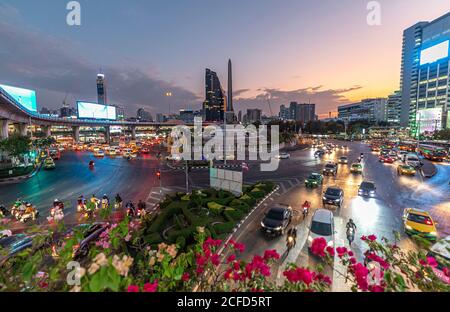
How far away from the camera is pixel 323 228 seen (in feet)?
39.7

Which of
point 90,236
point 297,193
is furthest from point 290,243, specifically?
point 297,193

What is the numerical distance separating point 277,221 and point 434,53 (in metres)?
171

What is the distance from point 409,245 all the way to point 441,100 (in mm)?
160758

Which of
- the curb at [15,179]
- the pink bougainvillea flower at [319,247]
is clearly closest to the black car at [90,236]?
the pink bougainvillea flower at [319,247]

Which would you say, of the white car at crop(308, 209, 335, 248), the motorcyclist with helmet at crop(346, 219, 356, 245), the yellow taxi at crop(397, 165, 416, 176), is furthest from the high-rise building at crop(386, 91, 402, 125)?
the white car at crop(308, 209, 335, 248)

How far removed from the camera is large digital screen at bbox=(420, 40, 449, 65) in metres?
115

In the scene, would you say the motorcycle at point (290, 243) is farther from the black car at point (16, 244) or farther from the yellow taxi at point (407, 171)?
the yellow taxi at point (407, 171)

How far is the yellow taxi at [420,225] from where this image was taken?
12.8 m
